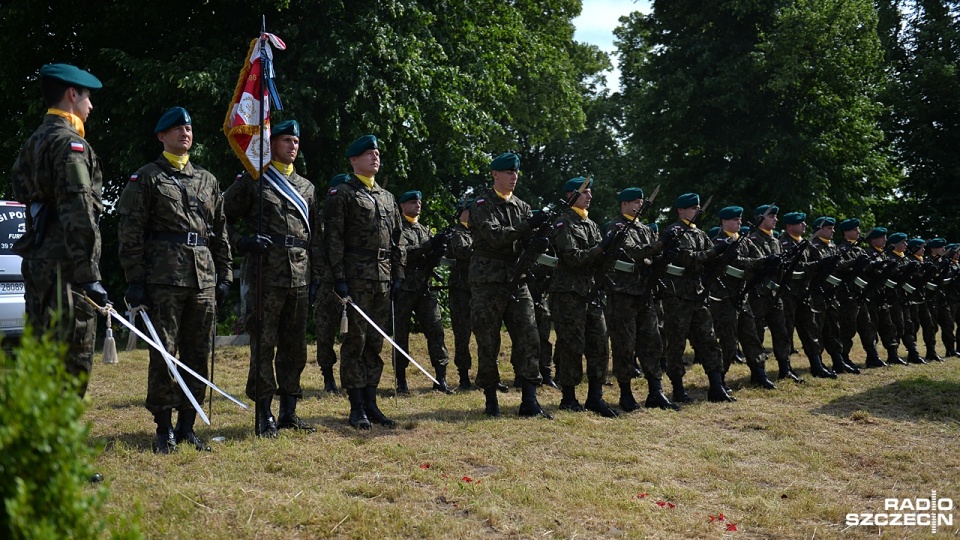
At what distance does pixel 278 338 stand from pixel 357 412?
1005 millimetres

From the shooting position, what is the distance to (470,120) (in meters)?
17.1

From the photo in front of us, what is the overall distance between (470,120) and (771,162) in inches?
434

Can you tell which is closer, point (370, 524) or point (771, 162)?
point (370, 524)

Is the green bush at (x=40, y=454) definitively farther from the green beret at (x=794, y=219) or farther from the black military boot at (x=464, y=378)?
the green beret at (x=794, y=219)

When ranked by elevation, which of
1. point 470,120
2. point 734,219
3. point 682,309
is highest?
point 470,120

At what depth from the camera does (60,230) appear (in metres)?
4.73

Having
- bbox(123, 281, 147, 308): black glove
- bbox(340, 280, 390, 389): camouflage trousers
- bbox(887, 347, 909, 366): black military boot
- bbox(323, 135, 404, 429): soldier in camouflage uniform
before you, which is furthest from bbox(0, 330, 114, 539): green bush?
bbox(887, 347, 909, 366): black military boot

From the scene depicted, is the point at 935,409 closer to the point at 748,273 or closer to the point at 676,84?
the point at 748,273

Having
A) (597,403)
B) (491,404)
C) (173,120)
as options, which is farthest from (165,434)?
(597,403)

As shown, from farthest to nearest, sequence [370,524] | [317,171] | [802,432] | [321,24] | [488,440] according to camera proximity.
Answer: [317,171] < [321,24] < [802,432] < [488,440] < [370,524]

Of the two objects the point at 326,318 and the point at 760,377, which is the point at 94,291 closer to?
the point at 326,318

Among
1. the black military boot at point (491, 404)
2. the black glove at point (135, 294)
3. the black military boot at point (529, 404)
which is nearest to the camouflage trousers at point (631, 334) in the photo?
the black military boot at point (529, 404)

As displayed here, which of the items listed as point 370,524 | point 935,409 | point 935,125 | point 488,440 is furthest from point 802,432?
point 935,125

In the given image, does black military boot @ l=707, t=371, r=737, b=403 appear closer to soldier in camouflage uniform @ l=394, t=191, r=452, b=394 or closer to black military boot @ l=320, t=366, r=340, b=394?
soldier in camouflage uniform @ l=394, t=191, r=452, b=394
